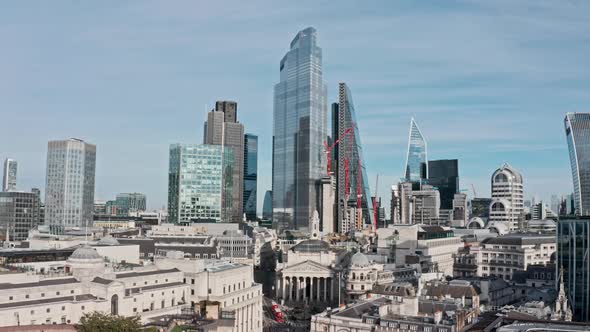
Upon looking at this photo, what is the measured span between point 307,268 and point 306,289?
620cm

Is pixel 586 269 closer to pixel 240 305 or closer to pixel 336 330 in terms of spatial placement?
pixel 336 330

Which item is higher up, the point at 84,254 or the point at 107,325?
the point at 84,254

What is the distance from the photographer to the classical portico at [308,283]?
163875 millimetres

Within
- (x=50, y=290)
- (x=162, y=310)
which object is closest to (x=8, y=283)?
(x=50, y=290)

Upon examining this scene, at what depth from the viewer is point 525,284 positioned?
145375mm

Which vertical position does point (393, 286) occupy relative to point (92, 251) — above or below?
below

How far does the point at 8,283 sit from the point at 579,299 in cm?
9015

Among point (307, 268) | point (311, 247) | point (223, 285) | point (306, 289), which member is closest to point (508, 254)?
point (311, 247)

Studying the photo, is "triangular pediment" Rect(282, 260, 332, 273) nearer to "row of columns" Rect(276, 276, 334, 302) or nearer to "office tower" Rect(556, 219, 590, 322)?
"row of columns" Rect(276, 276, 334, 302)

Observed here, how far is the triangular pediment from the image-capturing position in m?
164

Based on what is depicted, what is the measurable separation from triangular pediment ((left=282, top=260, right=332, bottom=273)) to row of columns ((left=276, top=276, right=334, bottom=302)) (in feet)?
7.08

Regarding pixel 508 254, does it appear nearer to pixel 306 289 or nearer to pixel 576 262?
pixel 306 289

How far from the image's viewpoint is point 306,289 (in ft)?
546

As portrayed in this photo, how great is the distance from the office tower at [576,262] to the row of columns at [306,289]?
68.9 m
